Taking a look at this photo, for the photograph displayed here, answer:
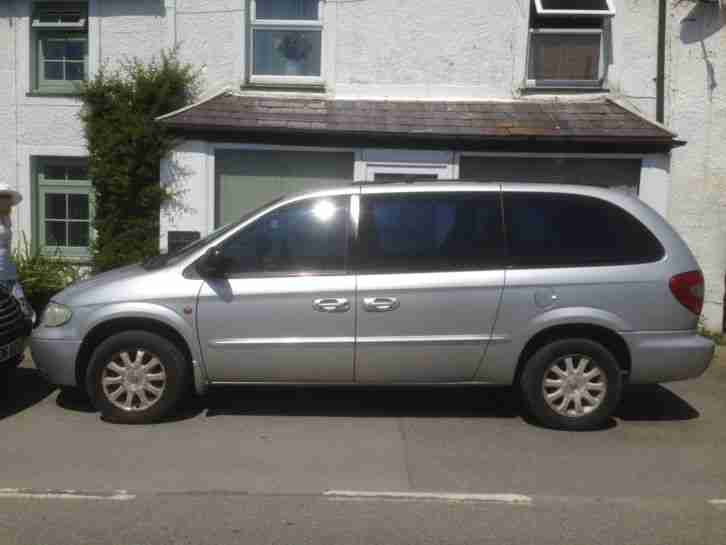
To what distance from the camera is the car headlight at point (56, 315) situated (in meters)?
5.70

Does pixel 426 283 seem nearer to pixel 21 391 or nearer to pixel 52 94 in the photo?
pixel 21 391

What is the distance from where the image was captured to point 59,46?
1005 centimetres

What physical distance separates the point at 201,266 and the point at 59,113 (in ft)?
17.9

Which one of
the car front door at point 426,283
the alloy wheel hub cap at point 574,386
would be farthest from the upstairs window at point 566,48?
the alloy wheel hub cap at point 574,386

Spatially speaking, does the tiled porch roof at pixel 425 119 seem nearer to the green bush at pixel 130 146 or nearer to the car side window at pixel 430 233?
the green bush at pixel 130 146

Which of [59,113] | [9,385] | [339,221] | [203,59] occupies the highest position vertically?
[203,59]

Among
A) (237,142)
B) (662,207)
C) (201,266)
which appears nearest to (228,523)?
(201,266)

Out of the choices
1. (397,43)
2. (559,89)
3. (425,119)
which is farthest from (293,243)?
(559,89)

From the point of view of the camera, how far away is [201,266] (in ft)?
18.5

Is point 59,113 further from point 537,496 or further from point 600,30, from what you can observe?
point 537,496

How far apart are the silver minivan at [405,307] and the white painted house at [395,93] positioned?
341cm

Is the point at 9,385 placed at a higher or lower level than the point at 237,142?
lower

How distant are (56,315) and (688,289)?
481cm

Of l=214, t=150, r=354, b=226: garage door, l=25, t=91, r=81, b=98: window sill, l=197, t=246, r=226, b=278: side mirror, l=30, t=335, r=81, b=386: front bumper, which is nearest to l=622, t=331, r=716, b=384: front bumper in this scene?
l=197, t=246, r=226, b=278: side mirror
